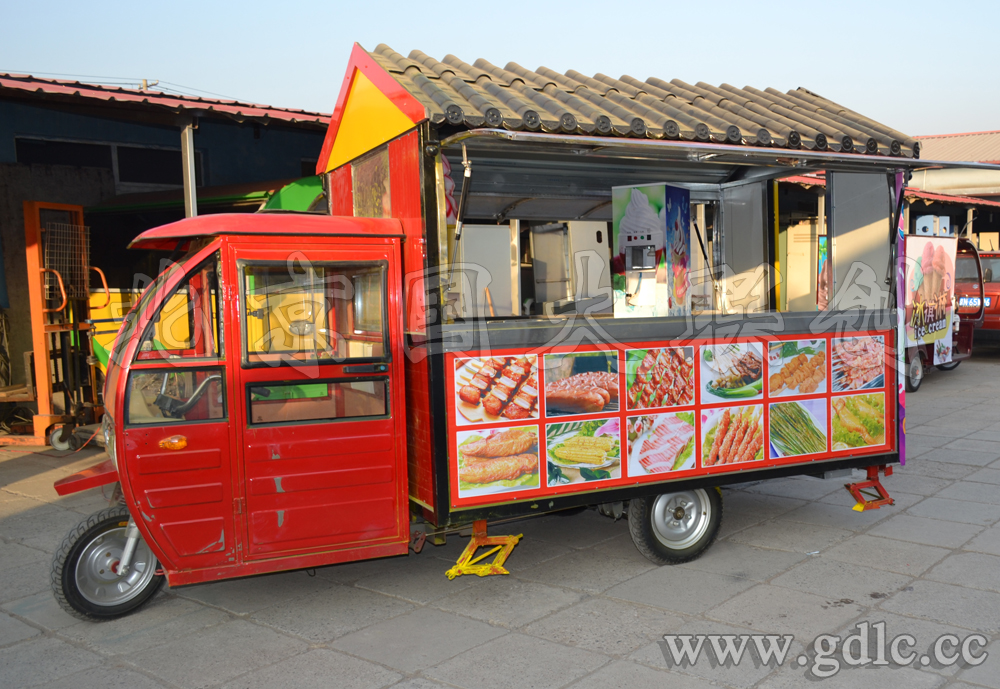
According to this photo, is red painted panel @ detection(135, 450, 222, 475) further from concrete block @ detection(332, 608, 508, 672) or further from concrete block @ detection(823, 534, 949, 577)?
concrete block @ detection(823, 534, 949, 577)

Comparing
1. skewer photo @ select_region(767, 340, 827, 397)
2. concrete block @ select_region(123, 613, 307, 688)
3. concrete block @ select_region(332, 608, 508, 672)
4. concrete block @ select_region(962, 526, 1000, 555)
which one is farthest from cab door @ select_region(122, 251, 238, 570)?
concrete block @ select_region(962, 526, 1000, 555)

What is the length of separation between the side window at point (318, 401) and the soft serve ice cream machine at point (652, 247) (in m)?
2.87

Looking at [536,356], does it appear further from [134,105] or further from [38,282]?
[38,282]

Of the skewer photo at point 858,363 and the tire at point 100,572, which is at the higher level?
the skewer photo at point 858,363

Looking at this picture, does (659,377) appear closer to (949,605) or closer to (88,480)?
(949,605)

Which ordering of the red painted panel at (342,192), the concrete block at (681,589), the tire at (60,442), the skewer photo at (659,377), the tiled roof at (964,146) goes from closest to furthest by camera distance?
the concrete block at (681,589), the skewer photo at (659,377), the red painted panel at (342,192), the tire at (60,442), the tiled roof at (964,146)

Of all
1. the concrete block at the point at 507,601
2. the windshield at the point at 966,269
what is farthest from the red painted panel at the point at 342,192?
the windshield at the point at 966,269

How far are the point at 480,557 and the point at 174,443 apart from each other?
6.16 feet

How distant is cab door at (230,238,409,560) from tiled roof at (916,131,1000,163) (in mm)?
26014

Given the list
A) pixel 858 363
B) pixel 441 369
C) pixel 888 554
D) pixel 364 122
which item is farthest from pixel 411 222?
pixel 888 554

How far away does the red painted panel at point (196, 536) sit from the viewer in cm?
409

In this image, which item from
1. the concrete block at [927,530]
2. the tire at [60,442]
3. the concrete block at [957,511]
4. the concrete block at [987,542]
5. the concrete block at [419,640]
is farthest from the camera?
the tire at [60,442]

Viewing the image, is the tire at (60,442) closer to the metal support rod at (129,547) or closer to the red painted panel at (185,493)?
the metal support rod at (129,547)

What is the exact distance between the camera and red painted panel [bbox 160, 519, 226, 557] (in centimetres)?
409
